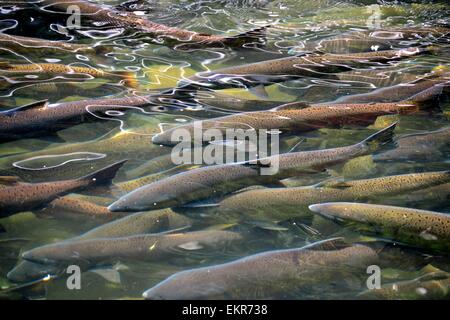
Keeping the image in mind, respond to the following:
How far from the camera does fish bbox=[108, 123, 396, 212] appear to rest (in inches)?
99.0

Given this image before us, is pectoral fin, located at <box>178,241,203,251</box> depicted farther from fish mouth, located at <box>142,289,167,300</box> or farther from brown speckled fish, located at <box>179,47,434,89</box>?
brown speckled fish, located at <box>179,47,434,89</box>

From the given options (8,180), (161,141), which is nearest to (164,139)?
(161,141)

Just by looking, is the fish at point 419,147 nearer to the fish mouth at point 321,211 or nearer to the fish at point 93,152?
the fish mouth at point 321,211

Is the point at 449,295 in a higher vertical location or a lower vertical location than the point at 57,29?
lower

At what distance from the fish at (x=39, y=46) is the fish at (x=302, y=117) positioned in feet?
6.37

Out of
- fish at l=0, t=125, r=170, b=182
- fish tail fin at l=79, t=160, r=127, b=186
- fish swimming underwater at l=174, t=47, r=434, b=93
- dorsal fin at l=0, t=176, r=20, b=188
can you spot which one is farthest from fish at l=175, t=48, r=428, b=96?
dorsal fin at l=0, t=176, r=20, b=188

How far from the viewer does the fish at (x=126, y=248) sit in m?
2.20

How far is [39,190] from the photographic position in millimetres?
2582

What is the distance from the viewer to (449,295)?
2059 mm

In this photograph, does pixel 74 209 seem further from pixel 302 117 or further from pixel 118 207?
pixel 302 117
